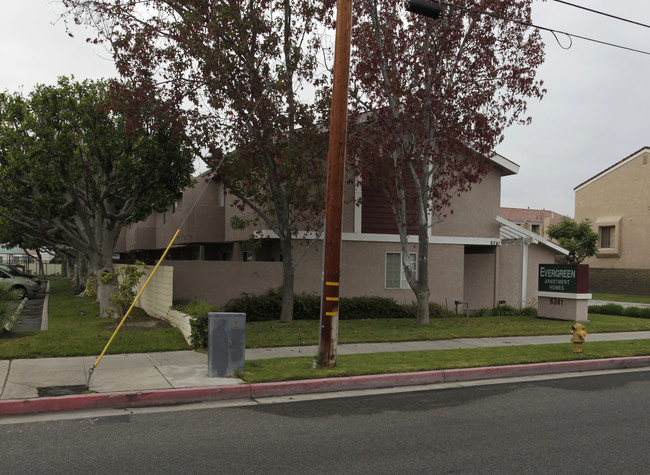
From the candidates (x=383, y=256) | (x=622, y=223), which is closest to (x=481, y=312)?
(x=383, y=256)

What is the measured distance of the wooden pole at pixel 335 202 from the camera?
31.5 feet

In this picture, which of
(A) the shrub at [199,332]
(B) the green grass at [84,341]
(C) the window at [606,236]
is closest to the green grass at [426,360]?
(A) the shrub at [199,332]

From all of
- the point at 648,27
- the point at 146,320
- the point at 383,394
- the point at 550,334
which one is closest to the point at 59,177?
the point at 146,320

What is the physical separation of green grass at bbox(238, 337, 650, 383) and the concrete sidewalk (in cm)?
64

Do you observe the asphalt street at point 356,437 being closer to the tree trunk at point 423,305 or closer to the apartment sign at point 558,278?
the tree trunk at point 423,305

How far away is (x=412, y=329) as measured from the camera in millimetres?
15586

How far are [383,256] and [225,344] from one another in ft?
39.5

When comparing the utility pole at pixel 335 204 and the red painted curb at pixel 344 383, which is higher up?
the utility pole at pixel 335 204

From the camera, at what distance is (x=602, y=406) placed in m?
8.05

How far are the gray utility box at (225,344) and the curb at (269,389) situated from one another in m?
0.81

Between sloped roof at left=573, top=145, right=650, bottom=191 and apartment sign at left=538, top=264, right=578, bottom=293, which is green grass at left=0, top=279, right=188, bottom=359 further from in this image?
sloped roof at left=573, top=145, right=650, bottom=191

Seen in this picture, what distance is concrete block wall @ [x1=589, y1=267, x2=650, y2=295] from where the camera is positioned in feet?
122

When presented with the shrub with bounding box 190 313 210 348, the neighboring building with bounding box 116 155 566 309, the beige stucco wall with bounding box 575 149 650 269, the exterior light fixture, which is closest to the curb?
the shrub with bounding box 190 313 210 348

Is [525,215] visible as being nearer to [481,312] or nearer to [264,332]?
[481,312]
